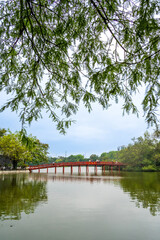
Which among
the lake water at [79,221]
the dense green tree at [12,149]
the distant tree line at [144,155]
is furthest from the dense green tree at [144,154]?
the lake water at [79,221]

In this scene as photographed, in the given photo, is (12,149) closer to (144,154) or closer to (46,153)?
(46,153)

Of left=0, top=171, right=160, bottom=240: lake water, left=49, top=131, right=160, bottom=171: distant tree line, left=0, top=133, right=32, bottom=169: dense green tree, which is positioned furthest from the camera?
left=49, top=131, right=160, bottom=171: distant tree line

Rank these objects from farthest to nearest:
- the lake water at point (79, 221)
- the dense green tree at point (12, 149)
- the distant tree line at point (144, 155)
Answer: the distant tree line at point (144, 155) → the dense green tree at point (12, 149) → the lake water at point (79, 221)

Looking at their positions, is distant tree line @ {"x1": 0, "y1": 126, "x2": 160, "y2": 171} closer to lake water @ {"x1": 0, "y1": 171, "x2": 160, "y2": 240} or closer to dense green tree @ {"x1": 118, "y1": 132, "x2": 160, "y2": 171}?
dense green tree @ {"x1": 118, "y1": 132, "x2": 160, "y2": 171}

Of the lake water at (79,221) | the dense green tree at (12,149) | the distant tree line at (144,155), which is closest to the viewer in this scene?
the lake water at (79,221)

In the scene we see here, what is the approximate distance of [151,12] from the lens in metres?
2.81

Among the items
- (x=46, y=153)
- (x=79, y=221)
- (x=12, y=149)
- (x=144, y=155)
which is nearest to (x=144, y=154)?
→ (x=144, y=155)

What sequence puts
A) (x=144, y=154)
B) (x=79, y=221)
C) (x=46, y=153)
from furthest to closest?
1. (x=144, y=154)
2. (x=46, y=153)
3. (x=79, y=221)

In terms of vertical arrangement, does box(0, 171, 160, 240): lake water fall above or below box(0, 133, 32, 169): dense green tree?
below

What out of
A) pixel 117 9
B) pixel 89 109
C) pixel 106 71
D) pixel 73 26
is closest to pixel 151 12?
pixel 117 9

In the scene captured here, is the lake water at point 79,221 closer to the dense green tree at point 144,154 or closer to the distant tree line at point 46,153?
the distant tree line at point 46,153

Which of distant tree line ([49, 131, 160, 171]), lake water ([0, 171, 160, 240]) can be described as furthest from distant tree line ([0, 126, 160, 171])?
lake water ([0, 171, 160, 240])

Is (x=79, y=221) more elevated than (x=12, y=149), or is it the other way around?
(x=12, y=149)

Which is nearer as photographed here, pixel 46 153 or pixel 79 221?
pixel 79 221
